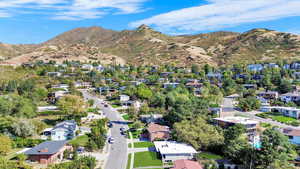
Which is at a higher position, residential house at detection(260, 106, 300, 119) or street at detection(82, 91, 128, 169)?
residential house at detection(260, 106, 300, 119)

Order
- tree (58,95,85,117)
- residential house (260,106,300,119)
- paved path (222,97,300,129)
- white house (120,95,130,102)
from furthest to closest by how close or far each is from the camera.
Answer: white house (120,95,130,102), residential house (260,106,300,119), paved path (222,97,300,129), tree (58,95,85,117)

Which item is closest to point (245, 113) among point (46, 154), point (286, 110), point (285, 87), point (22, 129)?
point (286, 110)

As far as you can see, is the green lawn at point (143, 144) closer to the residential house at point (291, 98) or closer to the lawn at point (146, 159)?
the lawn at point (146, 159)

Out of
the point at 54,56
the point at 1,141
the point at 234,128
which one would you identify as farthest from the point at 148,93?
the point at 54,56

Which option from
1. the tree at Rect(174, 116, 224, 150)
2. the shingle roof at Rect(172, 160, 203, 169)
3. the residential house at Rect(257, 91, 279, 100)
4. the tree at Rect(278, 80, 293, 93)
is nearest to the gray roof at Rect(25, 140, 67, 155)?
the shingle roof at Rect(172, 160, 203, 169)

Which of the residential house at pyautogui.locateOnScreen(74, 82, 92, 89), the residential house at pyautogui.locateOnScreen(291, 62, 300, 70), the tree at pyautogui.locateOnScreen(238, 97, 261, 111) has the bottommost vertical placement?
the tree at pyautogui.locateOnScreen(238, 97, 261, 111)

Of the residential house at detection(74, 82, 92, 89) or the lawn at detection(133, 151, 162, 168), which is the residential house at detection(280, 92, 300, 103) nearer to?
the lawn at detection(133, 151, 162, 168)
